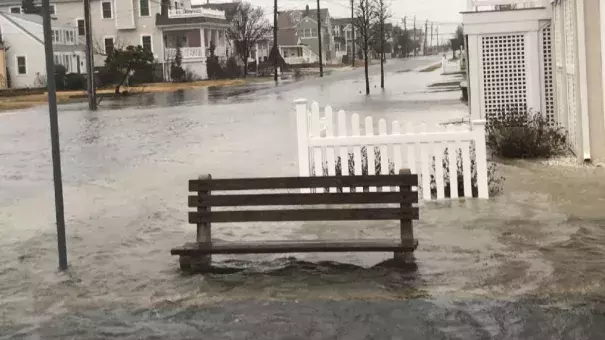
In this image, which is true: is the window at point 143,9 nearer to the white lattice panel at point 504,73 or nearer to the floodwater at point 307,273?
the white lattice panel at point 504,73

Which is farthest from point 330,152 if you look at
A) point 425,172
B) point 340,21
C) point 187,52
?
point 340,21

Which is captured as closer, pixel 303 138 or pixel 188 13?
pixel 303 138

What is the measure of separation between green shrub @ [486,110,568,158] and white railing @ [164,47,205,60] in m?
57.8

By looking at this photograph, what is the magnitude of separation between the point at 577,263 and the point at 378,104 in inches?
1074

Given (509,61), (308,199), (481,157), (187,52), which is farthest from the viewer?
(187,52)

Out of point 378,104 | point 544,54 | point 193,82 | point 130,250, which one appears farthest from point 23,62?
point 130,250

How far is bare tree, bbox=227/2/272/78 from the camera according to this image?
8188 cm

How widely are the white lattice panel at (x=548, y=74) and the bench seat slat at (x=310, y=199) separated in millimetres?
9529

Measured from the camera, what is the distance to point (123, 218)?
34.6ft

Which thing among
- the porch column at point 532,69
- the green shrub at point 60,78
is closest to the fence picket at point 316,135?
the porch column at point 532,69

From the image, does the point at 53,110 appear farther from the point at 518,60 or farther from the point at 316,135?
the point at 518,60

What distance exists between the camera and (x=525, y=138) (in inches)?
555

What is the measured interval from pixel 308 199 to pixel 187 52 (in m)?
65.4

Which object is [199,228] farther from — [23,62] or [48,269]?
[23,62]
